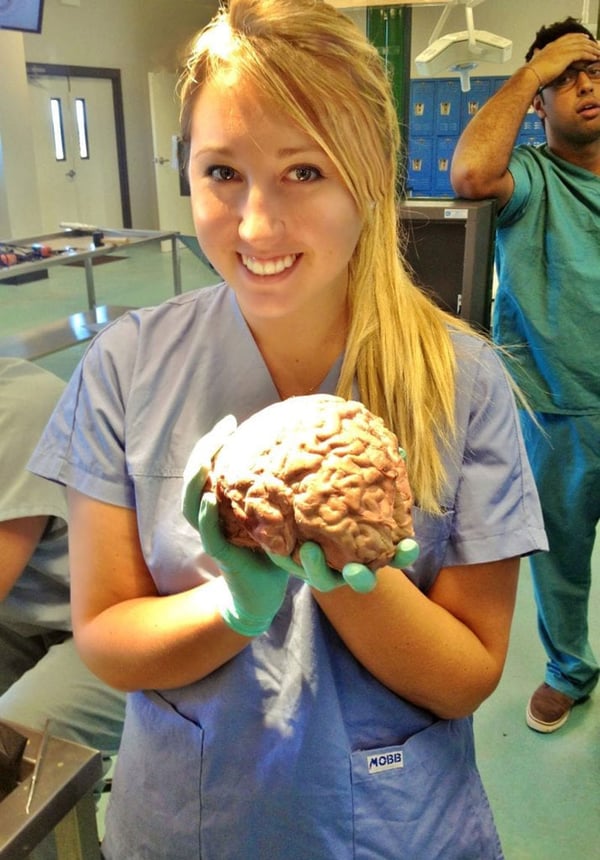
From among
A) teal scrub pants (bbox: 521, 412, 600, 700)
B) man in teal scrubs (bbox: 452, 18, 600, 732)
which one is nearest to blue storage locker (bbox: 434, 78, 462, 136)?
man in teal scrubs (bbox: 452, 18, 600, 732)

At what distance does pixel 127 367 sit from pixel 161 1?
6695 millimetres

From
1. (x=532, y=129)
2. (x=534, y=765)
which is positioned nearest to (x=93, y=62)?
(x=532, y=129)

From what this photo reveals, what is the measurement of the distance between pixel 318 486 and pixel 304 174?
34 centimetres

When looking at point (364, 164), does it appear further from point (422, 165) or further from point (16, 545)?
point (422, 165)

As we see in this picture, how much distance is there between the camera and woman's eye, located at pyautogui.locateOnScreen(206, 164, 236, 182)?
2.68 ft

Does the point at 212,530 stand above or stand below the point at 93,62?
below

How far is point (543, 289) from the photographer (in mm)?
1760

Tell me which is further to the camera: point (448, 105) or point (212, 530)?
point (448, 105)

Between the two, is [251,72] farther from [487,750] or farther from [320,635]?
[487,750]

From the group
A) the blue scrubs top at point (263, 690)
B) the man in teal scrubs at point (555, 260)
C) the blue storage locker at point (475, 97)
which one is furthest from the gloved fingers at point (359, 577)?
the blue storage locker at point (475, 97)

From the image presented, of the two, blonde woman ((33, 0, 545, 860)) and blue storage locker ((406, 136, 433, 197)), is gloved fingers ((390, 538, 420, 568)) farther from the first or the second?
blue storage locker ((406, 136, 433, 197))

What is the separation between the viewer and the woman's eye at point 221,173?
82 centimetres

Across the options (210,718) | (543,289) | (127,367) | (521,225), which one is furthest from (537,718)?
(127,367)

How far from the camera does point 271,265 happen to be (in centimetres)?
81
